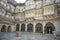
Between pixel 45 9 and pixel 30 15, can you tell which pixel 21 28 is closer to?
pixel 30 15

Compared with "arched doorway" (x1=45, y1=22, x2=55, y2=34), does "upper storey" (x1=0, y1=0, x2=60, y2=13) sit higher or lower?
higher

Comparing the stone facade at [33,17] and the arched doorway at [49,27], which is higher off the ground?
the stone facade at [33,17]

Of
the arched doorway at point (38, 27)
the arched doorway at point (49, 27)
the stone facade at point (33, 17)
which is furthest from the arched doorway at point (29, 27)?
the arched doorway at point (49, 27)

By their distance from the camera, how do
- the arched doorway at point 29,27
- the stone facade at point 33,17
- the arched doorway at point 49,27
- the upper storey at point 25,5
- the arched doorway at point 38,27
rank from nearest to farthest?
the stone facade at point 33,17 < the upper storey at point 25,5 < the arched doorway at point 49,27 < the arched doorway at point 38,27 < the arched doorway at point 29,27

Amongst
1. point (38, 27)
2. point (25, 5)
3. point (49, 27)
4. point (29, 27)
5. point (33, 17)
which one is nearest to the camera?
A: point (49, 27)

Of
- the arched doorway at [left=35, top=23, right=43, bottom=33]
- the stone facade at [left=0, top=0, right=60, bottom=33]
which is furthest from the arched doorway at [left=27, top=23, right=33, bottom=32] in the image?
the arched doorway at [left=35, top=23, right=43, bottom=33]

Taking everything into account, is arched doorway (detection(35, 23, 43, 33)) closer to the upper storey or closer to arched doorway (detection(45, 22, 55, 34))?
arched doorway (detection(45, 22, 55, 34))

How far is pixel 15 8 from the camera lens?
122 ft

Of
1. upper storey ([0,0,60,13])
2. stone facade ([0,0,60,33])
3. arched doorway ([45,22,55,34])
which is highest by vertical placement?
upper storey ([0,0,60,13])

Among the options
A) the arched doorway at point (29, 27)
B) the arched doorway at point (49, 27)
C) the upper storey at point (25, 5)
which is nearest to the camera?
the upper storey at point (25, 5)

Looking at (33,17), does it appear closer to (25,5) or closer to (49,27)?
(49,27)

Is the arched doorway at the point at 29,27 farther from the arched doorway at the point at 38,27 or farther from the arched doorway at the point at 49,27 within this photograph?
the arched doorway at the point at 49,27

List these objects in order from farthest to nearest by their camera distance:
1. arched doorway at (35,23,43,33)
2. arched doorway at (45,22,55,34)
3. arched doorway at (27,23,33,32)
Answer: arched doorway at (27,23,33,32), arched doorway at (35,23,43,33), arched doorway at (45,22,55,34)

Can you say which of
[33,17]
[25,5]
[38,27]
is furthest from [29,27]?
[25,5]
